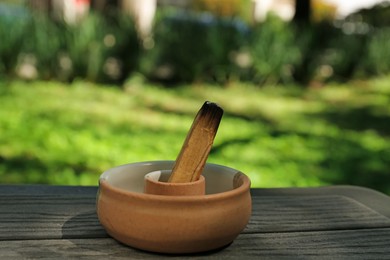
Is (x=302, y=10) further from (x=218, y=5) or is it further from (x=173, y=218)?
(x=218, y=5)

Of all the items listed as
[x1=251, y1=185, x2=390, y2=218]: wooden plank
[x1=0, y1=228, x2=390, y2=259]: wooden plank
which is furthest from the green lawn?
[x1=0, y1=228, x2=390, y2=259]: wooden plank

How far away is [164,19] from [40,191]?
5.42 meters

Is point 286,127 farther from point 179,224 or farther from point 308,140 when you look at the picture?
point 179,224

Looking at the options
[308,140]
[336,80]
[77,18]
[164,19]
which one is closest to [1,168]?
[308,140]

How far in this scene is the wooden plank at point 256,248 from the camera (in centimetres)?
94

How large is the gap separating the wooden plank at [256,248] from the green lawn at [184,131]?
2.23m

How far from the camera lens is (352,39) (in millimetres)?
7551

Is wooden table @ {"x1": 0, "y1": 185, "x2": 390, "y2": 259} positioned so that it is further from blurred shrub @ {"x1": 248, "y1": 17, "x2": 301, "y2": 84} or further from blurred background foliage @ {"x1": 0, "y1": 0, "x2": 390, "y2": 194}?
blurred shrub @ {"x1": 248, "y1": 17, "x2": 301, "y2": 84}

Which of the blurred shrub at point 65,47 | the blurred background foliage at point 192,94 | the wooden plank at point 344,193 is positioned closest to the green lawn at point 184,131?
the blurred background foliage at point 192,94

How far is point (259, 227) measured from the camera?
111cm

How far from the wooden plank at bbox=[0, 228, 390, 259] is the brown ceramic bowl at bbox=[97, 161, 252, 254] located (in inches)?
0.7

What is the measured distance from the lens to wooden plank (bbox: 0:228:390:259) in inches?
37.1

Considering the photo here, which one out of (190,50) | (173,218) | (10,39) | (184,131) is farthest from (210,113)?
(190,50)

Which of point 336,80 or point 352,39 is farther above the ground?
point 352,39
